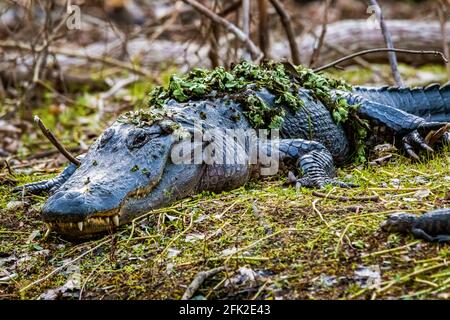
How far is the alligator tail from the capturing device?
6.49 metres

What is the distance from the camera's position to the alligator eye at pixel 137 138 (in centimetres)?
457

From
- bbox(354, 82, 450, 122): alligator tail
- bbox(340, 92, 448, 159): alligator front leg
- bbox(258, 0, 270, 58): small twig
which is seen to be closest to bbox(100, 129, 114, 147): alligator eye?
bbox(340, 92, 448, 159): alligator front leg

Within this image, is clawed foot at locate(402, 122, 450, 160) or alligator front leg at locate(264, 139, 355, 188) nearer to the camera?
alligator front leg at locate(264, 139, 355, 188)

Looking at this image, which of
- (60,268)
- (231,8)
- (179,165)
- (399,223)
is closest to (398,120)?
(179,165)

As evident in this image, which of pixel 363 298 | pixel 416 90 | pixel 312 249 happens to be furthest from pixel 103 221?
pixel 416 90

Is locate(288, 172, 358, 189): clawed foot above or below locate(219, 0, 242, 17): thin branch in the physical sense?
below

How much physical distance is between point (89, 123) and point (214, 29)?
2119mm

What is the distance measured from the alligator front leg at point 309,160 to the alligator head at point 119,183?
769 millimetres

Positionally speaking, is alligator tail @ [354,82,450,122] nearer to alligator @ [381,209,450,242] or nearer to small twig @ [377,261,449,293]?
alligator @ [381,209,450,242]

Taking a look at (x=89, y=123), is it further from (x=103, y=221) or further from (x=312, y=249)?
(x=312, y=249)

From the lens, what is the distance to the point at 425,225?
11.8ft

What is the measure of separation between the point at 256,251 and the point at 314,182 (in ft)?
3.68

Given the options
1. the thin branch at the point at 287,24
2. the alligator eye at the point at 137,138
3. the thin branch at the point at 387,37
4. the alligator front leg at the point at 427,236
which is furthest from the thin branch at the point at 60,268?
the thin branch at the point at 287,24

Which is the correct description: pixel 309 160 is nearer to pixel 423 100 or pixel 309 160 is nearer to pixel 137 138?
pixel 137 138
